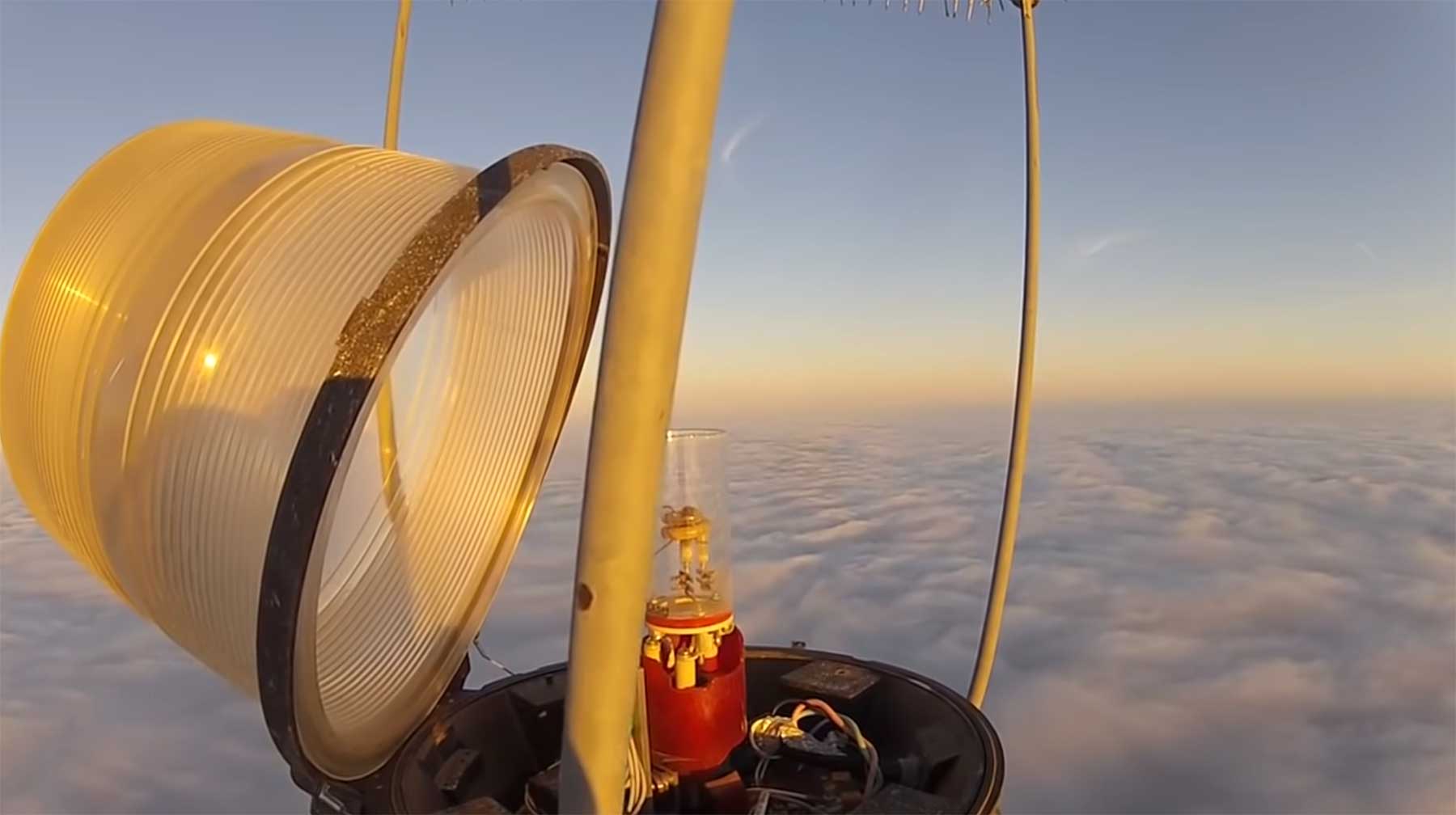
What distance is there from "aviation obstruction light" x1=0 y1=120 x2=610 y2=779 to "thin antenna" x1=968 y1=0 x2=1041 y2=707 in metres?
0.95

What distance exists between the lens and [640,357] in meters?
0.73

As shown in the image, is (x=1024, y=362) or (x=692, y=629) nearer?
(x=692, y=629)

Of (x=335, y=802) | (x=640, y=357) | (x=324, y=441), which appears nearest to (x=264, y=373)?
(x=324, y=441)

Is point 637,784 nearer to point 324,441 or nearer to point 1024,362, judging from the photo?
point 324,441

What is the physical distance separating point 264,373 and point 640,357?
47cm

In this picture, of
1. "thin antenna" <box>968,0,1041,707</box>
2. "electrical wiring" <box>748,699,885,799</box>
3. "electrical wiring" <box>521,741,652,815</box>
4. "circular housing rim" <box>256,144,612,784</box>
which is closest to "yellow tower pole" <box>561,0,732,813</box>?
"circular housing rim" <box>256,144,612,784</box>

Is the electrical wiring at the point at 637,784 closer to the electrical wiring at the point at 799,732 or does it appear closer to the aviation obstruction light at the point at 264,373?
the electrical wiring at the point at 799,732

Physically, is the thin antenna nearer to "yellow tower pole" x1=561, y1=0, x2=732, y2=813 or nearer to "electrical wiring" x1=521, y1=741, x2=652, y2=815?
"electrical wiring" x1=521, y1=741, x2=652, y2=815

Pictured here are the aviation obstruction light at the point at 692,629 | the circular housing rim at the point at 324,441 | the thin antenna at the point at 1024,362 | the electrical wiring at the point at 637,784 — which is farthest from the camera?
the thin antenna at the point at 1024,362

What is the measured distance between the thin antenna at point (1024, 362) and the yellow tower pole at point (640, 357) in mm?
1324

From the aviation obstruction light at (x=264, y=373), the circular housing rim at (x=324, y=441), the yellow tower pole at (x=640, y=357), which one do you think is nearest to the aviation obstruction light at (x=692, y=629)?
the aviation obstruction light at (x=264, y=373)

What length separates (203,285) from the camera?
995mm

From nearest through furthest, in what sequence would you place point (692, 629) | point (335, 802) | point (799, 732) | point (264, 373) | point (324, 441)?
point (324, 441) → point (264, 373) → point (335, 802) → point (692, 629) → point (799, 732)

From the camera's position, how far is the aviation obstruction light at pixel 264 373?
0.93 m
